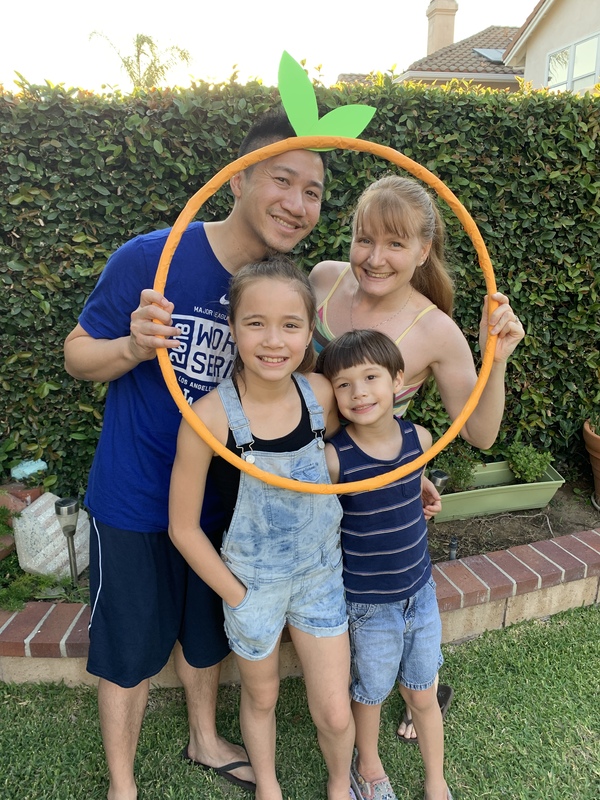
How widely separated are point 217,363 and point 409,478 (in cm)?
81

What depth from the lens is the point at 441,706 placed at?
275 centimetres

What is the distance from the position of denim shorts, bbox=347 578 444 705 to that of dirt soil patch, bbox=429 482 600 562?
154 cm

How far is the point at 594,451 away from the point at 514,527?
959mm

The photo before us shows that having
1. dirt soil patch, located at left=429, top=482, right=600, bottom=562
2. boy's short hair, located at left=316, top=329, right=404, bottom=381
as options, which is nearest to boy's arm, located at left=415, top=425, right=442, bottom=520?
boy's short hair, located at left=316, top=329, right=404, bottom=381

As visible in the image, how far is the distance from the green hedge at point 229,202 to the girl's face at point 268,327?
2.06m

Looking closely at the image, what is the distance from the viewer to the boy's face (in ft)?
6.46

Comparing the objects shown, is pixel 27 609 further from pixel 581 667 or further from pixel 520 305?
pixel 520 305

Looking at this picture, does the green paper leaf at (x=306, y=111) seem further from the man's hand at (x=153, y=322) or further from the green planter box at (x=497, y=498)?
the green planter box at (x=497, y=498)

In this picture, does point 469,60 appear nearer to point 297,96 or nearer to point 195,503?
point 297,96

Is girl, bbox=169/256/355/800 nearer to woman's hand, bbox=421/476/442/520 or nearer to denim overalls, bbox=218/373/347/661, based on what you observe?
denim overalls, bbox=218/373/347/661

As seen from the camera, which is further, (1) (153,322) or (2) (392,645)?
(2) (392,645)

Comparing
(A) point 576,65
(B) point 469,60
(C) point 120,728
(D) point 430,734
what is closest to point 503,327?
(D) point 430,734

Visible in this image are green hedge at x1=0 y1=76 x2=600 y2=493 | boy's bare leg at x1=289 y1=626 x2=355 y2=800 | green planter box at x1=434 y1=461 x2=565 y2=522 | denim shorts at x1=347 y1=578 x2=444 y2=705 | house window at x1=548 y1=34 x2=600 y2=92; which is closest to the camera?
boy's bare leg at x1=289 y1=626 x2=355 y2=800

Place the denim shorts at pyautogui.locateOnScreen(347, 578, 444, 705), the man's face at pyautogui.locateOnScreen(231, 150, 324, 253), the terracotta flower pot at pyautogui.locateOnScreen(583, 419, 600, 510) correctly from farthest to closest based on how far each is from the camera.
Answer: the terracotta flower pot at pyautogui.locateOnScreen(583, 419, 600, 510), the denim shorts at pyautogui.locateOnScreen(347, 578, 444, 705), the man's face at pyautogui.locateOnScreen(231, 150, 324, 253)
